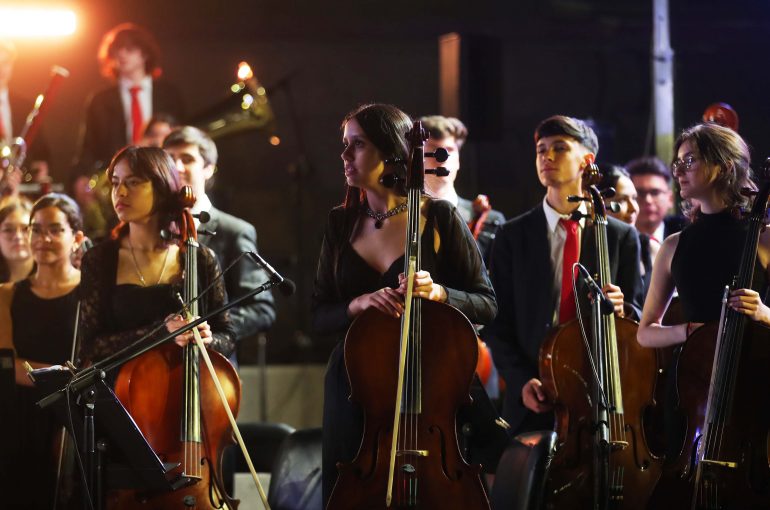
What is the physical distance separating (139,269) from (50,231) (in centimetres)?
70

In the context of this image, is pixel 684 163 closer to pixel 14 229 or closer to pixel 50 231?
pixel 50 231

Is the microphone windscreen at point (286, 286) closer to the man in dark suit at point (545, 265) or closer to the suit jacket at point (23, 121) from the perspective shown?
the man in dark suit at point (545, 265)

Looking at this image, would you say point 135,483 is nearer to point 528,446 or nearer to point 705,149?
point 528,446

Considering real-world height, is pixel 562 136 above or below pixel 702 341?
above

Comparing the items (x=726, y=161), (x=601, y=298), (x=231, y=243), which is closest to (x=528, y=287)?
(x=601, y=298)

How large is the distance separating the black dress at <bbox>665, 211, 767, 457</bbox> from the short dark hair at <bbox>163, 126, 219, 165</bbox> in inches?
80.8

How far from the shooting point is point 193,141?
4832 millimetres

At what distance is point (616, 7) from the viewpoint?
7875 mm

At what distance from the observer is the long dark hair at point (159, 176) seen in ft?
13.0

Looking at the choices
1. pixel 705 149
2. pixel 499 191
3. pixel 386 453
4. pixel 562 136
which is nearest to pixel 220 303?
pixel 386 453

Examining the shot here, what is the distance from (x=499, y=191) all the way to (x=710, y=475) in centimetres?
461

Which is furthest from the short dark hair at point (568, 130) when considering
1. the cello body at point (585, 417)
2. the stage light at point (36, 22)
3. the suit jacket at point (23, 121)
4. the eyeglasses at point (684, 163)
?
the stage light at point (36, 22)

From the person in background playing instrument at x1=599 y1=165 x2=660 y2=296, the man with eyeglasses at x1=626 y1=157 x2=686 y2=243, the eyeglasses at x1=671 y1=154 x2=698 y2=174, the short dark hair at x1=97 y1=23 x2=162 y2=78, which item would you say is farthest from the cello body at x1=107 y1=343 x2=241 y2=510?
the short dark hair at x1=97 y1=23 x2=162 y2=78

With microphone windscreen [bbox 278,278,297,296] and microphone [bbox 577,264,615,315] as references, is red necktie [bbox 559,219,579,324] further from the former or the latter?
microphone windscreen [bbox 278,278,297,296]
